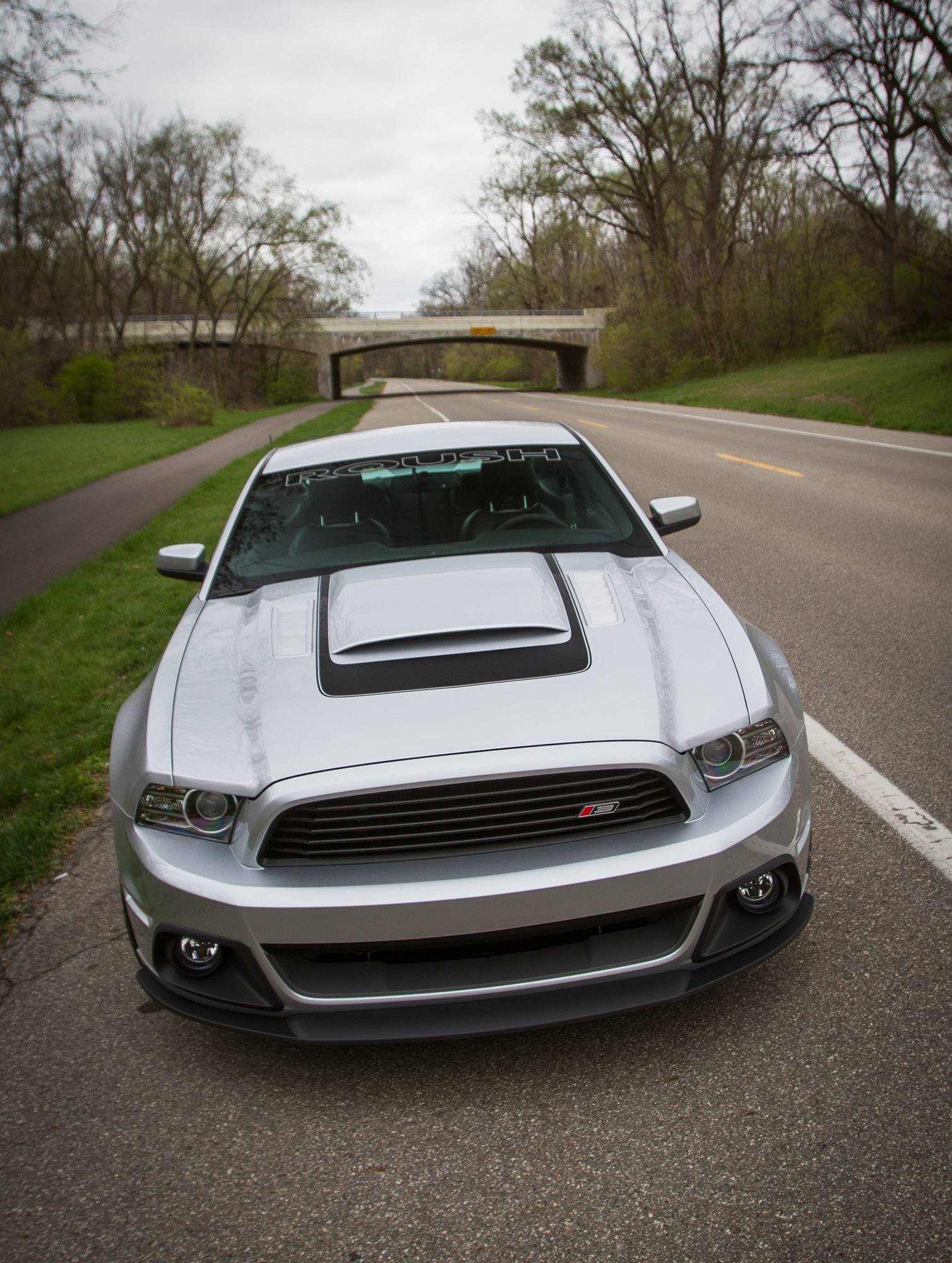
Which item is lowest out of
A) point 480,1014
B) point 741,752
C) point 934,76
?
point 480,1014

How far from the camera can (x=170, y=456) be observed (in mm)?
22812

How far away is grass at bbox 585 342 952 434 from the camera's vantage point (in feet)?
57.6

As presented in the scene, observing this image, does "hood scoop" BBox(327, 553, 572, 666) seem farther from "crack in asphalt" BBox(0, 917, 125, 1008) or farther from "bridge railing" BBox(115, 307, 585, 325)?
"bridge railing" BBox(115, 307, 585, 325)

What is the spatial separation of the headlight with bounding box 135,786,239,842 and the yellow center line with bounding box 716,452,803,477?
10630 mm

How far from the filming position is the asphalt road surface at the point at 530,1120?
185cm

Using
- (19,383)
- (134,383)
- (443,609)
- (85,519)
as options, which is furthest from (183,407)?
(443,609)

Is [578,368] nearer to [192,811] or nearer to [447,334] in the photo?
[447,334]

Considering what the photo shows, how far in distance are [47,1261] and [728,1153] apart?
1.41 metres

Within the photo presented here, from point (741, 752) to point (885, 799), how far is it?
141cm

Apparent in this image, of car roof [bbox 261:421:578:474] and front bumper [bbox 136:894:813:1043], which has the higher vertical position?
car roof [bbox 261:421:578:474]

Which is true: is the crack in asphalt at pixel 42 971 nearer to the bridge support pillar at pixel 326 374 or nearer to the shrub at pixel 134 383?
the shrub at pixel 134 383

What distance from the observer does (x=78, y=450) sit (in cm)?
2528

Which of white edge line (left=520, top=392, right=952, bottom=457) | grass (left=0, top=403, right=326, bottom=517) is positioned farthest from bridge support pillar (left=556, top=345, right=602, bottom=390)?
white edge line (left=520, top=392, right=952, bottom=457)

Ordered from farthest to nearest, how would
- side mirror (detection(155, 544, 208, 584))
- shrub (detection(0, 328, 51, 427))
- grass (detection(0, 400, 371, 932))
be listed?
shrub (detection(0, 328, 51, 427)) → grass (detection(0, 400, 371, 932)) → side mirror (detection(155, 544, 208, 584))
